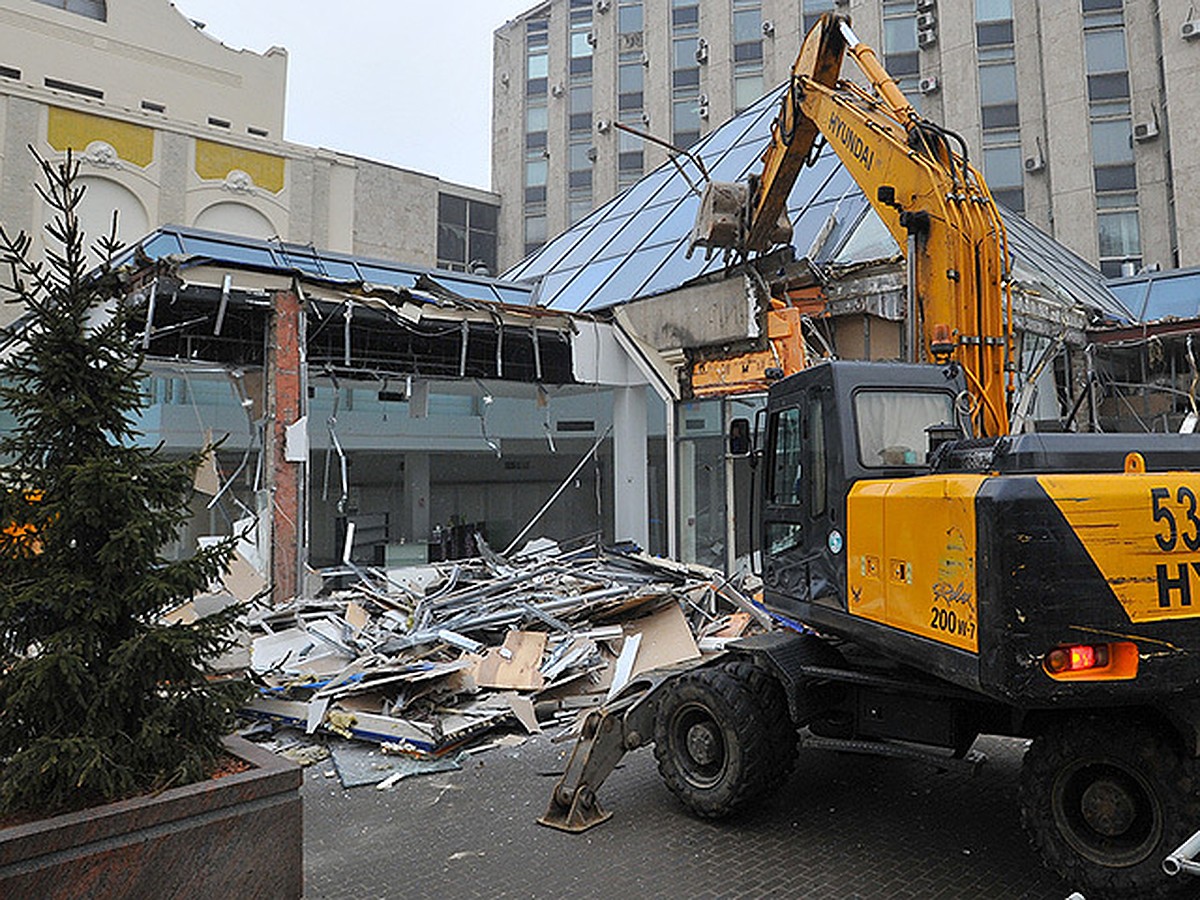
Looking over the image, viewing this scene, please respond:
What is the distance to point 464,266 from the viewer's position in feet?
148

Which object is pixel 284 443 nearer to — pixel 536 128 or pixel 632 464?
pixel 632 464

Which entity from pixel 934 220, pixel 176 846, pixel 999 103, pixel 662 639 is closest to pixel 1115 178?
pixel 999 103

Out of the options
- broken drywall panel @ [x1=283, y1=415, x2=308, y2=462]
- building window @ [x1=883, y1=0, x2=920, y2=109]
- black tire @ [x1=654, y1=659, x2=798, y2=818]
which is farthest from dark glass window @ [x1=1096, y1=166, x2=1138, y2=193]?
black tire @ [x1=654, y1=659, x2=798, y2=818]

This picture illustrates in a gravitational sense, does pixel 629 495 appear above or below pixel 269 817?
above

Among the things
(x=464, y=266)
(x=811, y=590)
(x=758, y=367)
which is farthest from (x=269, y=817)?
(x=464, y=266)

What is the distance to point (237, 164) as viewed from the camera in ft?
111

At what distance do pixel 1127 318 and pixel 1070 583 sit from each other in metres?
16.6

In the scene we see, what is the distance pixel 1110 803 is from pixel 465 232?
1734 inches

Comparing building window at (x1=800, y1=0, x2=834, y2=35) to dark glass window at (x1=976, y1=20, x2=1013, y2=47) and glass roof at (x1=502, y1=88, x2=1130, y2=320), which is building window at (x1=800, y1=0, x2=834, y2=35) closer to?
dark glass window at (x1=976, y1=20, x2=1013, y2=47)

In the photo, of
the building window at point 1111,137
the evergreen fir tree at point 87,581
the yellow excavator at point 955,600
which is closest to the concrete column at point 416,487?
the yellow excavator at point 955,600

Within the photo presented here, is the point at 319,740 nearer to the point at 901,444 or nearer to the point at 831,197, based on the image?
the point at 901,444

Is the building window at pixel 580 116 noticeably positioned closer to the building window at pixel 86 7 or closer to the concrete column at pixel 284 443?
the building window at pixel 86 7

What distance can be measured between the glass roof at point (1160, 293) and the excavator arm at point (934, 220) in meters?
13.0

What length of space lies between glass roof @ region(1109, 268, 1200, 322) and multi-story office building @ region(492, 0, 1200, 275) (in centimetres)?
304
